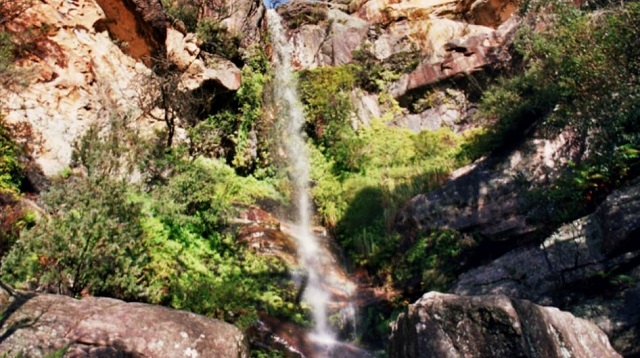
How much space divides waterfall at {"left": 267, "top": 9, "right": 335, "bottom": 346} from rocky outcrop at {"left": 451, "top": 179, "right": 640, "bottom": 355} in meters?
2.61

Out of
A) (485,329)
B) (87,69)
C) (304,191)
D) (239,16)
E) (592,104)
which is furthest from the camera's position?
(239,16)

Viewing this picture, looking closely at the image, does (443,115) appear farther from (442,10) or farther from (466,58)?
(442,10)

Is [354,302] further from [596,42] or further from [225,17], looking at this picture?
[225,17]

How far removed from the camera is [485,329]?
11.7 feet

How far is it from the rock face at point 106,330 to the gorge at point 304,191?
0.02m

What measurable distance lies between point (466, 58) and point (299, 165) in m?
7.28

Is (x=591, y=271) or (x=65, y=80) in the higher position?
(x=65, y=80)

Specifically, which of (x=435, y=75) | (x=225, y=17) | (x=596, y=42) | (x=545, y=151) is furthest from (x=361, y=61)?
(x=596, y=42)

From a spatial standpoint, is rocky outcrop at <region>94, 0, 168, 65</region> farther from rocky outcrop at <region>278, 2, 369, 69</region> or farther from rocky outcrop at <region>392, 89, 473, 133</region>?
rocky outcrop at <region>392, 89, 473, 133</region>

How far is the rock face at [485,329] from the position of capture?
3.48 meters

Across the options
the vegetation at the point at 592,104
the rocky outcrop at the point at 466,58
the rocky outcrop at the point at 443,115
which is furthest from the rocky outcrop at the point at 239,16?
the vegetation at the point at 592,104

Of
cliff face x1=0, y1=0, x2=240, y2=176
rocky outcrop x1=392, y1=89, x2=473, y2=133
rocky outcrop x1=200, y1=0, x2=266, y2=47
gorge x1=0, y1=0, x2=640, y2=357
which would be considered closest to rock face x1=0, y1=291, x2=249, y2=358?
gorge x1=0, y1=0, x2=640, y2=357

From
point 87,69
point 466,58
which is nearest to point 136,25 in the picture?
point 87,69

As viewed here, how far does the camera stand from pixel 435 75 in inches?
700
